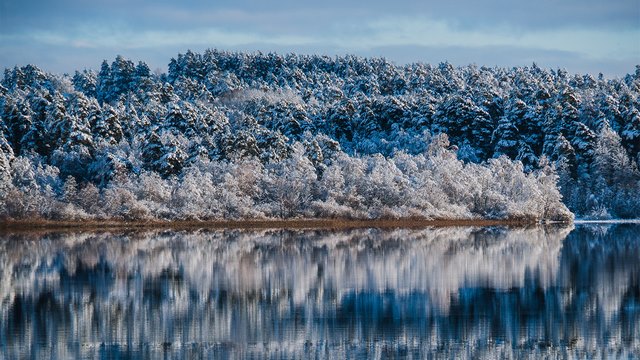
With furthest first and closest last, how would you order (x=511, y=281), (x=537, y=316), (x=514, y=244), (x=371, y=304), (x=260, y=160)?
1. (x=260, y=160)
2. (x=514, y=244)
3. (x=511, y=281)
4. (x=371, y=304)
5. (x=537, y=316)

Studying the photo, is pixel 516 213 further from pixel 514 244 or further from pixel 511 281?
pixel 511 281

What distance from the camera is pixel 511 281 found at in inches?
1173

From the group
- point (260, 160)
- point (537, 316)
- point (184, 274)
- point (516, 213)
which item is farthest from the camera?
point (260, 160)

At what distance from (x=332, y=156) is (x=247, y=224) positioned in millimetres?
15009

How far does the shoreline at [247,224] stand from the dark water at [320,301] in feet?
60.5

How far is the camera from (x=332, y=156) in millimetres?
79812

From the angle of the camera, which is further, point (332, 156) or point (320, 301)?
point (332, 156)

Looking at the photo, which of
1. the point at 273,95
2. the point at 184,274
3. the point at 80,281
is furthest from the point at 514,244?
the point at 273,95

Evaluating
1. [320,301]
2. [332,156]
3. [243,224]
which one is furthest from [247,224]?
[320,301]

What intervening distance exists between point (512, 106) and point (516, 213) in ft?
84.0

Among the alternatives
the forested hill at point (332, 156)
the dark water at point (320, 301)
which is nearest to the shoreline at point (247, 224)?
the forested hill at point (332, 156)

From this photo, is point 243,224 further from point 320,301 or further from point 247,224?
point 320,301

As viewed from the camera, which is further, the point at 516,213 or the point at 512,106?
the point at 512,106

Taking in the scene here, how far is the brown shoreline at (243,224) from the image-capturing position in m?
62.2
